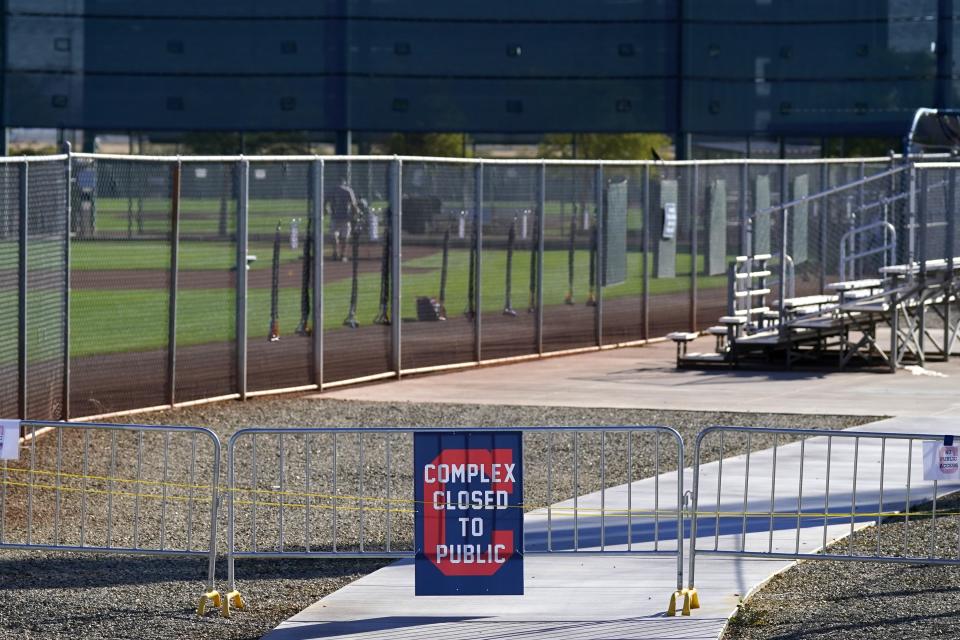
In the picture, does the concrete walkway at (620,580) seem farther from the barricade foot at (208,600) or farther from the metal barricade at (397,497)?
the barricade foot at (208,600)

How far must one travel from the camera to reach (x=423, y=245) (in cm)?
1925

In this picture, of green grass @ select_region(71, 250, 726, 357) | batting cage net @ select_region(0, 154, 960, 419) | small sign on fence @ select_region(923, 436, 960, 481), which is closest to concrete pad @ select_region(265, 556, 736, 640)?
small sign on fence @ select_region(923, 436, 960, 481)

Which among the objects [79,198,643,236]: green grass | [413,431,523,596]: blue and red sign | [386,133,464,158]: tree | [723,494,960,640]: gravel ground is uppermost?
[386,133,464,158]: tree

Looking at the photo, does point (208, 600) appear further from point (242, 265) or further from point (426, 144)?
point (426, 144)

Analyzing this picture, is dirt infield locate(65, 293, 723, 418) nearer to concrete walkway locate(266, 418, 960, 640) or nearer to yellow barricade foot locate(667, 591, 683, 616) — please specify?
concrete walkway locate(266, 418, 960, 640)

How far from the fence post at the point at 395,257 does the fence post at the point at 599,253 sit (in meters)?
3.94

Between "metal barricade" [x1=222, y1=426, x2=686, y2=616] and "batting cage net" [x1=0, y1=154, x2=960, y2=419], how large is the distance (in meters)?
2.14

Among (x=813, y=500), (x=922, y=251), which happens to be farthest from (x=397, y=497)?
(x=922, y=251)

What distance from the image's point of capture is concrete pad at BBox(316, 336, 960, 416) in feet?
53.7

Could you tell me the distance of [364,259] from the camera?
1830cm

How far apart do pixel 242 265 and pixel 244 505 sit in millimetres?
5581

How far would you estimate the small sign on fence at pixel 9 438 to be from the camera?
8.50 meters

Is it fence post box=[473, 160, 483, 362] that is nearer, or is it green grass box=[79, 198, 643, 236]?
green grass box=[79, 198, 643, 236]

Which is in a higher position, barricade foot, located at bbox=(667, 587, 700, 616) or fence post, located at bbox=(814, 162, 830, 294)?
fence post, located at bbox=(814, 162, 830, 294)
